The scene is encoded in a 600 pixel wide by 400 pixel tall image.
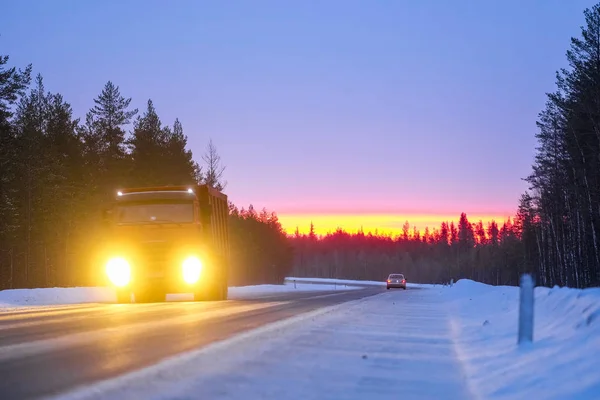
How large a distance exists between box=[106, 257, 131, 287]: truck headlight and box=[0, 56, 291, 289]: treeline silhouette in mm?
25124

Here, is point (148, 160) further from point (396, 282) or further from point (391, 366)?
point (391, 366)

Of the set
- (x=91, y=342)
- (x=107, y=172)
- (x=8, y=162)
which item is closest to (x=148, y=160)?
(x=107, y=172)

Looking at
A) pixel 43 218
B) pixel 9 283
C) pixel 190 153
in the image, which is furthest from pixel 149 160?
pixel 9 283

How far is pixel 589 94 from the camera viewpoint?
39719 millimetres

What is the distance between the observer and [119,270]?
1998 cm

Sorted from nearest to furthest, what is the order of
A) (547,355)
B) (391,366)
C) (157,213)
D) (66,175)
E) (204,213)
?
(547,355) → (391,366) → (157,213) → (204,213) → (66,175)

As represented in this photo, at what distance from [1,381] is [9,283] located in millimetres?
50268

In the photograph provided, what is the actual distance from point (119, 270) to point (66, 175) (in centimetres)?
3983

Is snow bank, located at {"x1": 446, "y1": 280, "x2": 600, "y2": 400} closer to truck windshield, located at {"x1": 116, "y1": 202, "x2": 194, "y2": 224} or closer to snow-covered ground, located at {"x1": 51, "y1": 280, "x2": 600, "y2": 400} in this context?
snow-covered ground, located at {"x1": 51, "y1": 280, "x2": 600, "y2": 400}

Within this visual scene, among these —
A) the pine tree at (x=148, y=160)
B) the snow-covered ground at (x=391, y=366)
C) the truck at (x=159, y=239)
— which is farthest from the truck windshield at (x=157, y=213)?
the pine tree at (x=148, y=160)

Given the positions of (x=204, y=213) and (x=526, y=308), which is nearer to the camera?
(x=526, y=308)

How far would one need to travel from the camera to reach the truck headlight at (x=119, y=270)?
65.1 ft

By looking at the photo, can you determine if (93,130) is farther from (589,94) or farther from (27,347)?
(27,347)

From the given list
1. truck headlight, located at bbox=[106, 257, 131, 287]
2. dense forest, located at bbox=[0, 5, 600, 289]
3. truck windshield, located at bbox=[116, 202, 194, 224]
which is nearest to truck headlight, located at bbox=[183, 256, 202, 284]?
truck windshield, located at bbox=[116, 202, 194, 224]
